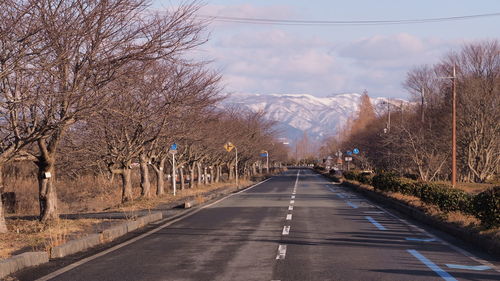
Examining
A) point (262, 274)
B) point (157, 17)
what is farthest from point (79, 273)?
point (157, 17)

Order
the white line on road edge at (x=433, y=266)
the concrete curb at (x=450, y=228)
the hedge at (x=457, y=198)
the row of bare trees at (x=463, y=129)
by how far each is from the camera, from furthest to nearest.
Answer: the row of bare trees at (x=463, y=129) < the hedge at (x=457, y=198) < the concrete curb at (x=450, y=228) < the white line on road edge at (x=433, y=266)

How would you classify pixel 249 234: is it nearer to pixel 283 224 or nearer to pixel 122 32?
pixel 283 224

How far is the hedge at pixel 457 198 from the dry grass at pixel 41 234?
9565 millimetres

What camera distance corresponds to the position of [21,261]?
30.7 ft

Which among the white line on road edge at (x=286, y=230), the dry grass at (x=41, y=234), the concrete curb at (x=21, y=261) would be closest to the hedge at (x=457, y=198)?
the white line on road edge at (x=286, y=230)

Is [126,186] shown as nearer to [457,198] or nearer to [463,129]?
[457,198]

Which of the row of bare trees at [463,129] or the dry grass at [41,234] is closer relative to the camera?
the dry grass at [41,234]

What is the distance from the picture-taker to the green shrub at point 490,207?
12750 millimetres

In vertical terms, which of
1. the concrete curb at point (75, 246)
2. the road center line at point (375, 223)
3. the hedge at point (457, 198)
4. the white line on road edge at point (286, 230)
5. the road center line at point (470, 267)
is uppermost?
the hedge at point (457, 198)

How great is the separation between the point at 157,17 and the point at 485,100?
117 ft

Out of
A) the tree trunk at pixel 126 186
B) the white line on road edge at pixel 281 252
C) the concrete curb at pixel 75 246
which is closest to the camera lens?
the white line on road edge at pixel 281 252

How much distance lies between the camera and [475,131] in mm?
44500

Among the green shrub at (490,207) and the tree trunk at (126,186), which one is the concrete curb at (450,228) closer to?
the green shrub at (490,207)

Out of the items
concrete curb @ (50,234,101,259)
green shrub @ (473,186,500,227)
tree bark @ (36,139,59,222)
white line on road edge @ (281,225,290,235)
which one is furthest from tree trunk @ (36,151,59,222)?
green shrub @ (473,186,500,227)
